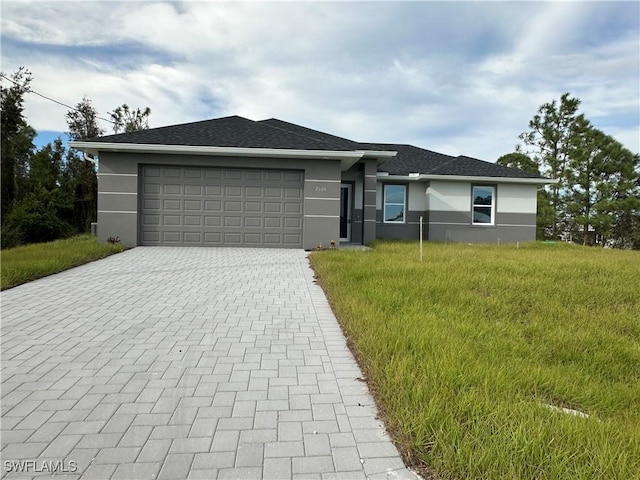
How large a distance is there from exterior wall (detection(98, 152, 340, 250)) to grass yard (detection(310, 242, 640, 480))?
18.8 feet

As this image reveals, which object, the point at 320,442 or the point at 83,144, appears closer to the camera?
the point at 320,442

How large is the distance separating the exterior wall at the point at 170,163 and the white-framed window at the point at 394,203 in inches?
183

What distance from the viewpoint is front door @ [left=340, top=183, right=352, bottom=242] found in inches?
607

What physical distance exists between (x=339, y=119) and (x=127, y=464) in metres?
21.2

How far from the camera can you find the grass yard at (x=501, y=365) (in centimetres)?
214

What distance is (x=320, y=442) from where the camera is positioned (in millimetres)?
2408

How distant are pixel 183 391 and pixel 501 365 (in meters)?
2.72

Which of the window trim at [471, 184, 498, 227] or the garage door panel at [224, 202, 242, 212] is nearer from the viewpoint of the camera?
the garage door panel at [224, 202, 242, 212]

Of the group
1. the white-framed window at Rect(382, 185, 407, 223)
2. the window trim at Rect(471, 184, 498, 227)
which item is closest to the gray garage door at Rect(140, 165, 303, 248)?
the white-framed window at Rect(382, 185, 407, 223)

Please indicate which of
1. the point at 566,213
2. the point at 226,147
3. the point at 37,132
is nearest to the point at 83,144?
the point at 226,147

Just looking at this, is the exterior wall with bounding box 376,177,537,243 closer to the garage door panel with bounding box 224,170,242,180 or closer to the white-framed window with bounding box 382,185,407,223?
the white-framed window with bounding box 382,185,407,223

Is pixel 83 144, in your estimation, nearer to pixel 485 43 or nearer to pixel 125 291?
pixel 125 291

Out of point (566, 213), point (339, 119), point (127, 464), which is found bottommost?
point (127, 464)

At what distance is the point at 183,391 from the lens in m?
3.08
